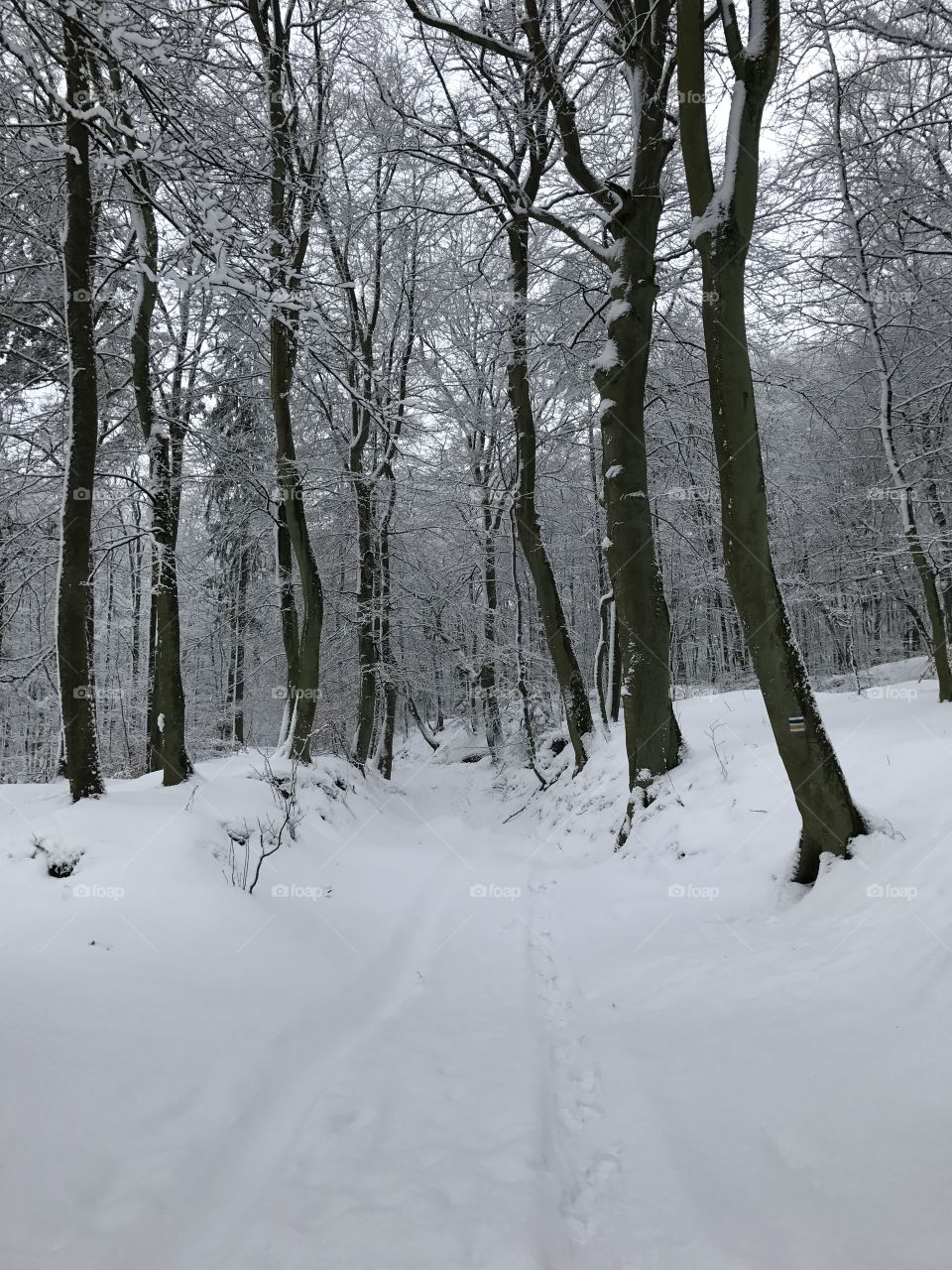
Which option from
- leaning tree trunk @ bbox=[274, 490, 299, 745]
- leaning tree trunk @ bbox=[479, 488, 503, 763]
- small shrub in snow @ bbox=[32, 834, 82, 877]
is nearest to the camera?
small shrub in snow @ bbox=[32, 834, 82, 877]

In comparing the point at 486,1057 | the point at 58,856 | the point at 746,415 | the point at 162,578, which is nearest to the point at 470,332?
the point at 162,578

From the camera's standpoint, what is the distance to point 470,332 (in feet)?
57.7

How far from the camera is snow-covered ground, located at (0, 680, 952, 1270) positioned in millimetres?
2332

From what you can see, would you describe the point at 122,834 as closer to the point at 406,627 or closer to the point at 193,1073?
the point at 193,1073

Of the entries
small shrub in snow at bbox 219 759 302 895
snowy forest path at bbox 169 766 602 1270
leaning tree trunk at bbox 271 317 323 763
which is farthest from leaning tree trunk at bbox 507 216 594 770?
snowy forest path at bbox 169 766 602 1270

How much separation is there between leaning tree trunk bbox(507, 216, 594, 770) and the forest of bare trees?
0.30ft

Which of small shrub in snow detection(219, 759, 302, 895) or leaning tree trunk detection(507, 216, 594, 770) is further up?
leaning tree trunk detection(507, 216, 594, 770)

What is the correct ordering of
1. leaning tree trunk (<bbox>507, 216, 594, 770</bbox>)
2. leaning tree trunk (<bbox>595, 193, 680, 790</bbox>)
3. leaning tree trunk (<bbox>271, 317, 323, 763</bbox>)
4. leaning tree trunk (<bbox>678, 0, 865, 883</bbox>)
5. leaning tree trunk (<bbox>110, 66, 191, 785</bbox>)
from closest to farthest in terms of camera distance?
leaning tree trunk (<bbox>678, 0, 865, 883</bbox>) → leaning tree trunk (<bbox>595, 193, 680, 790</bbox>) → leaning tree trunk (<bbox>110, 66, 191, 785</bbox>) → leaning tree trunk (<bbox>271, 317, 323, 763</bbox>) → leaning tree trunk (<bbox>507, 216, 594, 770</bbox>)

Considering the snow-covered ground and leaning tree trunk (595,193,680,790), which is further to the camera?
leaning tree trunk (595,193,680,790)

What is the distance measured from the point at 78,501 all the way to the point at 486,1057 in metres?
5.94

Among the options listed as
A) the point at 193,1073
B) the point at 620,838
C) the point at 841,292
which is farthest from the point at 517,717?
the point at 193,1073

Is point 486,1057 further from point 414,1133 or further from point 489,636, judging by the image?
point 489,636

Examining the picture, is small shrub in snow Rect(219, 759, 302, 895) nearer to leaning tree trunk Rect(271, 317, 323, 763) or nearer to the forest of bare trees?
the forest of bare trees

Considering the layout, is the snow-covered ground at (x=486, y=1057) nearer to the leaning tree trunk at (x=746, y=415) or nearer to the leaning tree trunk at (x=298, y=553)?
the leaning tree trunk at (x=746, y=415)
